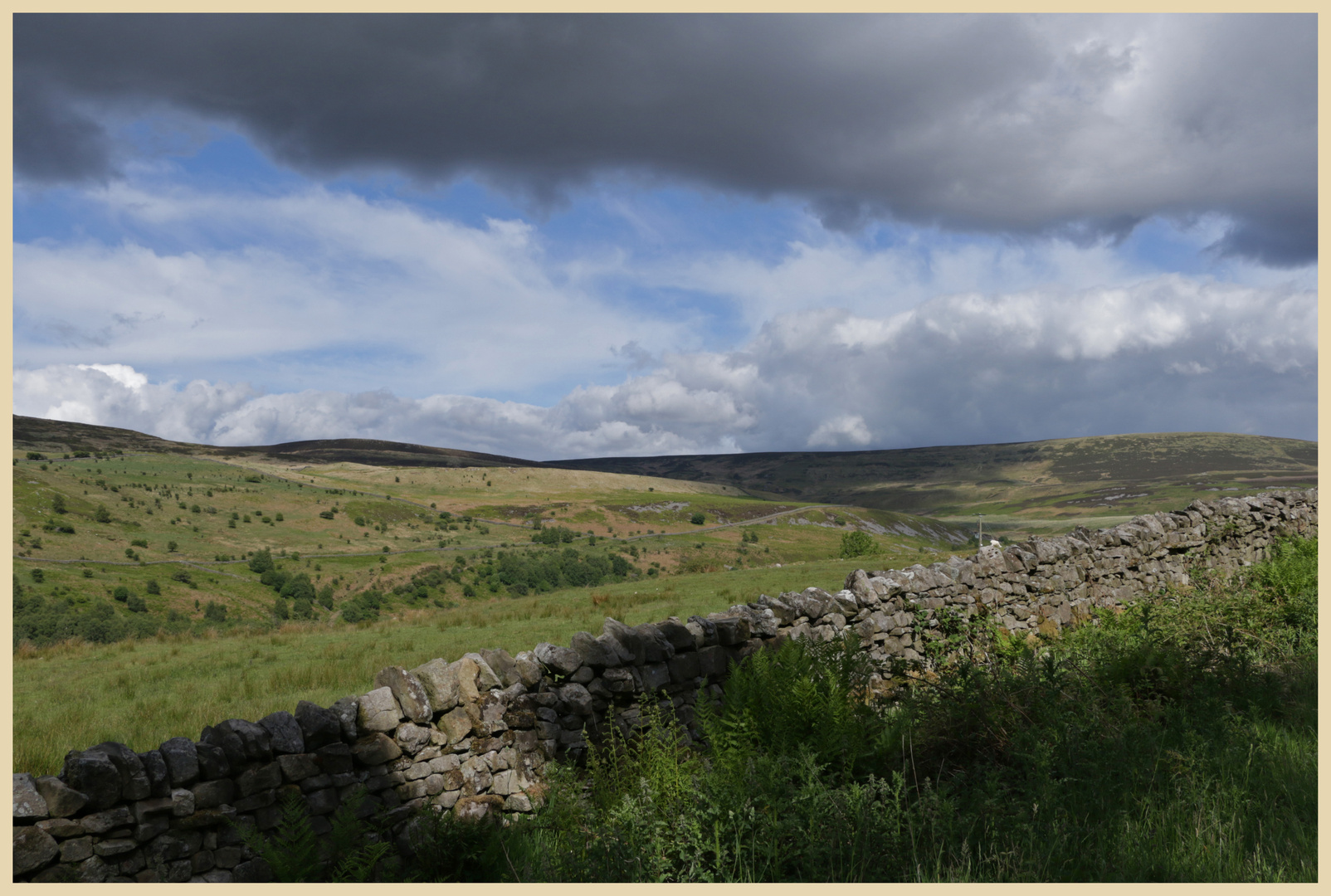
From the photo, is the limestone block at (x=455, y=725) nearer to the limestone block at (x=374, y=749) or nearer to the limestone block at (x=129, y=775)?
the limestone block at (x=374, y=749)

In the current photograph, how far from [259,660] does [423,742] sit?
41.6 feet

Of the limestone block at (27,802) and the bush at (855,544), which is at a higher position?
the limestone block at (27,802)

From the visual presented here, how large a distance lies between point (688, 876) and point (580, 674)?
103 inches

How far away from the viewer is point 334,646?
1691cm

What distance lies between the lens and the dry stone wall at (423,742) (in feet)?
14.8

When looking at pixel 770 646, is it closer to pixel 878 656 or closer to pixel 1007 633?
pixel 878 656

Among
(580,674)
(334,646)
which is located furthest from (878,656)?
(334,646)

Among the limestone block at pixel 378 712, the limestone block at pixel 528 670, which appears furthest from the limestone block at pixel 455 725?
the limestone block at pixel 528 670

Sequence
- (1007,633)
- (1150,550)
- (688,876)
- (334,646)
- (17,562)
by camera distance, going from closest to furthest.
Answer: (688,876) → (1007,633) → (1150,550) → (334,646) → (17,562)

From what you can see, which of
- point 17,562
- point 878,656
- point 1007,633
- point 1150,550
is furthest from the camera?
point 17,562

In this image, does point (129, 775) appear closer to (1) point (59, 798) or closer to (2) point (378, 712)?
(1) point (59, 798)

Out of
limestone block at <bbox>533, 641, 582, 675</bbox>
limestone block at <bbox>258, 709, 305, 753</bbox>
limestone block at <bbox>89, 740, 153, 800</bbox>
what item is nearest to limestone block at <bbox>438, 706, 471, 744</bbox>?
limestone block at <bbox>533, 641, 582, 675</bbox>

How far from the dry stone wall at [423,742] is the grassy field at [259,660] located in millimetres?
4512

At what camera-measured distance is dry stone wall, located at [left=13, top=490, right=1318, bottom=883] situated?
14.8ft
